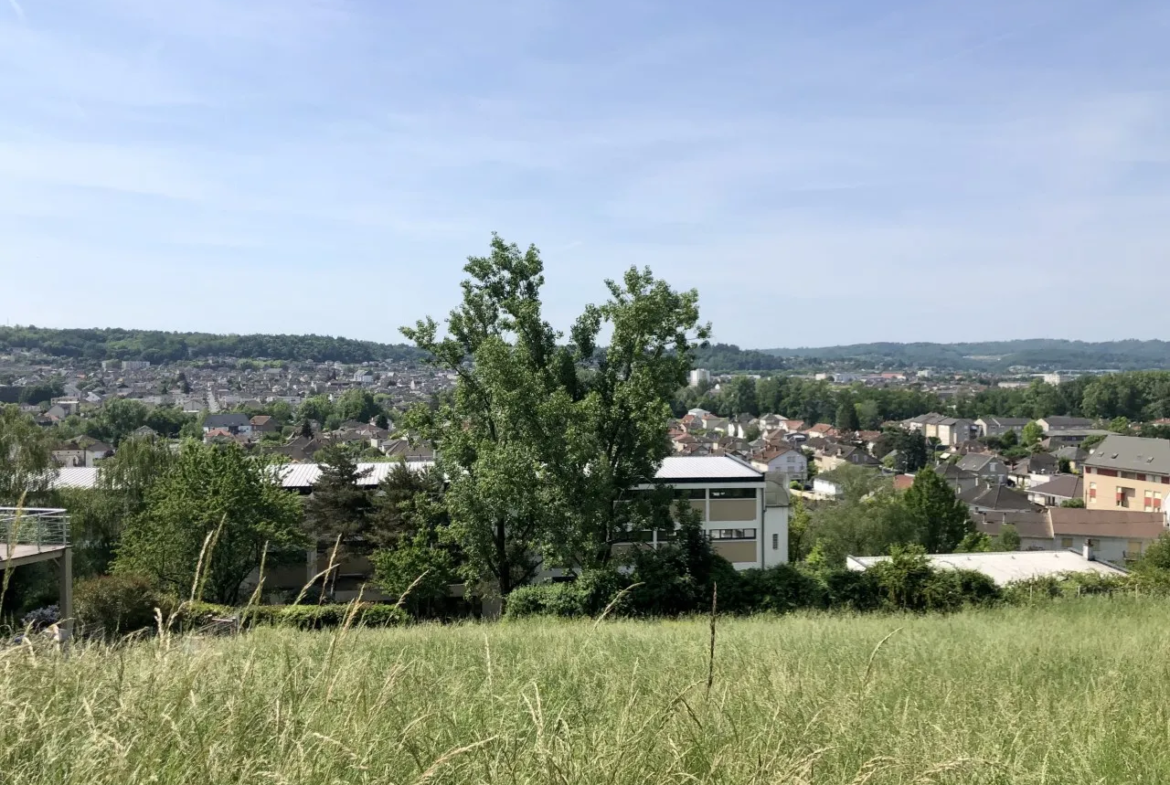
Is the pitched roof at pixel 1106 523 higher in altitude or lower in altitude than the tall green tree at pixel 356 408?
lower

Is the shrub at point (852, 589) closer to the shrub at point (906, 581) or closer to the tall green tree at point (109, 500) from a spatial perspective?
the shrub at point (906, 581)

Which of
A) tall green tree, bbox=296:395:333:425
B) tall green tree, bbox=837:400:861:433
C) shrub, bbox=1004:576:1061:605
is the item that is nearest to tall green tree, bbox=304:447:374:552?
shrub, bbox=1004:576:1061:605

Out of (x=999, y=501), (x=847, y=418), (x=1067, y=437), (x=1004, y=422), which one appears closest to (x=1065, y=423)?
(x=1067, y=437)

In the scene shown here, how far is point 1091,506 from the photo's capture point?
59.6 metres

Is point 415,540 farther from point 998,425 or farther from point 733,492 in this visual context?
point 998,425

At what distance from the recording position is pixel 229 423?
93688mm

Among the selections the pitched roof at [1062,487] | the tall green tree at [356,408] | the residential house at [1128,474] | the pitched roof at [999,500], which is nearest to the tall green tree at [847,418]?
the pitched roof at [1062,487]

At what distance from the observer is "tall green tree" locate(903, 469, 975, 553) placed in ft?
123

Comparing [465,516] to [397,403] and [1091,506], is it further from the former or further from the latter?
[397,403]

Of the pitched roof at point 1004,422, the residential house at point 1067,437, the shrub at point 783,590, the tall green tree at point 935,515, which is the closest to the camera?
the shrub at point 783,590

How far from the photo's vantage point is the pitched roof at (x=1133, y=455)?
175ft

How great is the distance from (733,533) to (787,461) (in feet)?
211

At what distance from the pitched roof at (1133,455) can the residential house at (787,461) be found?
29.0m

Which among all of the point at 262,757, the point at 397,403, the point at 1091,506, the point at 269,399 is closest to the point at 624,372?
the point at 262,757
